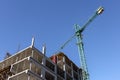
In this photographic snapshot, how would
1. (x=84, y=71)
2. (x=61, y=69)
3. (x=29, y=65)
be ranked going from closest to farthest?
(x=29, y=65), (x=61, y=69), (x=84, y=71)

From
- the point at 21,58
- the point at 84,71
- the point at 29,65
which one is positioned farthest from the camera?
the point at 84,71

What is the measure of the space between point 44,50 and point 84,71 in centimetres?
2960

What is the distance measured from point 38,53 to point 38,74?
22.5ft

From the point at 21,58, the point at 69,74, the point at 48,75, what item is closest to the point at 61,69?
the point at 69,74

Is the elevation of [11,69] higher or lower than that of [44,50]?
lower

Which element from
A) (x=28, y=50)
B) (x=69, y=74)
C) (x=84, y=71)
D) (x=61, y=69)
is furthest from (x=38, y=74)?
(x=84, y=71)

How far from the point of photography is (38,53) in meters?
65.2

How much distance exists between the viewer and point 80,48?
9669cm

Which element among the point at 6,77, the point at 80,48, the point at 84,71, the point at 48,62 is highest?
the point at 80,48

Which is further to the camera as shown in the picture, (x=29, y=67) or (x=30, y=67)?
(x=29, y=67)

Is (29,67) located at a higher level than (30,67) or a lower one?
higher

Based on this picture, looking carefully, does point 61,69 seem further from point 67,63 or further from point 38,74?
point 38,74

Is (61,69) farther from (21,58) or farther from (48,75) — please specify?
(21,58)

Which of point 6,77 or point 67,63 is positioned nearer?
point 6,77
